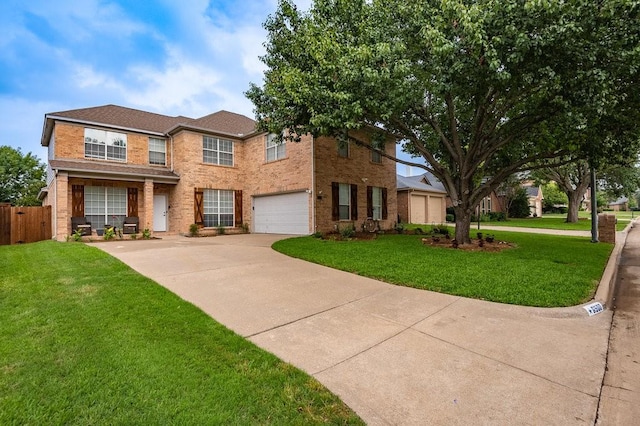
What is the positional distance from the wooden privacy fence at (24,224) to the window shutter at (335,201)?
13402 millimetres

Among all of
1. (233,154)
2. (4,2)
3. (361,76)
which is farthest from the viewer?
(233,154)

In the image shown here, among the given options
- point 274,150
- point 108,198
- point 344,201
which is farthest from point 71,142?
point 344,201

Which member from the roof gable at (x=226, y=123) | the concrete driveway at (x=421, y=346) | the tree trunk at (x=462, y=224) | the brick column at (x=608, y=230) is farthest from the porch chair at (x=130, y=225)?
the brick column at (x=608, y=230)

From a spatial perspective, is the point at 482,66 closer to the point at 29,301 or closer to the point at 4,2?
the point at 29,301

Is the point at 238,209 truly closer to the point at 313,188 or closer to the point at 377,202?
the point at 313,188

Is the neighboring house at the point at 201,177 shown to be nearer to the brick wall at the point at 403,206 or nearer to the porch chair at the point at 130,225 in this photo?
the porch chair at the point at 130,225

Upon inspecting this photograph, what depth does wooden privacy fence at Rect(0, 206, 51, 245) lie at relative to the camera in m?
13.3

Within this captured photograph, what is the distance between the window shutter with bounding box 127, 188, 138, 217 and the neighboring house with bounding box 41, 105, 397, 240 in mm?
44

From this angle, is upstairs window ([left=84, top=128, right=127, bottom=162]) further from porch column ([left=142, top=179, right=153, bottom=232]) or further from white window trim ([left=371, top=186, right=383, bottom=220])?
white window trim ([left=371, top=186, right=383, bottom=220])

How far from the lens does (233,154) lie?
1731cm

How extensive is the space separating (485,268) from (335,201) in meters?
8.97

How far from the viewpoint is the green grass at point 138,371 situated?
2154 millimetres

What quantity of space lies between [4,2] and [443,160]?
16212mm

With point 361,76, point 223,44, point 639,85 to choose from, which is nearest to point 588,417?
point 361,76
